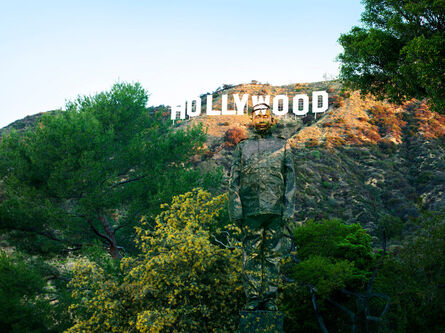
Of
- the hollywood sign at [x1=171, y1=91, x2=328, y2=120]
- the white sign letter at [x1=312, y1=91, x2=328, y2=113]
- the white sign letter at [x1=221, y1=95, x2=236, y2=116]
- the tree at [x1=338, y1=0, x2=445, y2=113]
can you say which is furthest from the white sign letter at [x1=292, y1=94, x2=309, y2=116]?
the tree at [x1=338, y1=0, x2=445, y2=113]

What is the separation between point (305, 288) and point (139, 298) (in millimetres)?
4203

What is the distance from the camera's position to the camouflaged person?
5.94 meters

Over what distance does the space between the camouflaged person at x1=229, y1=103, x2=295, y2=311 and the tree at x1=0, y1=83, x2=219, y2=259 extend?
8.18 m

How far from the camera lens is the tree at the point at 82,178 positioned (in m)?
13.7

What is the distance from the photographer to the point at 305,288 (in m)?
10.2

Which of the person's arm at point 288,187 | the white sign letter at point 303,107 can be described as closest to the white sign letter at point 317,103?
the white sign letter at point 303,107

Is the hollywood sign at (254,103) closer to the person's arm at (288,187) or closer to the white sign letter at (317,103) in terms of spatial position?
the white sign letter at (317,103)

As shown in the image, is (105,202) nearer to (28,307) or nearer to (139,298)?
(28,307)

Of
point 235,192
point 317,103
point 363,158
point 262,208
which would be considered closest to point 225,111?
point 317,103

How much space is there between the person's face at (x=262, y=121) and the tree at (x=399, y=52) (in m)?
5.97

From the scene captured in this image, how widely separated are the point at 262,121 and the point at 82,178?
30.0ft

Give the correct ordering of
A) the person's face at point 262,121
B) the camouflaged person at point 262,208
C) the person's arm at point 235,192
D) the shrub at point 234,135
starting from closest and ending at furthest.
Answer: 1. the camouflaged person at point 262,208
2. the person's arm at point 235,192
3. the person's face at point 262,121
4. the shrub at point 234,135

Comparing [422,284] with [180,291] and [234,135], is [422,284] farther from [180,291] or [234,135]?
[234,135]

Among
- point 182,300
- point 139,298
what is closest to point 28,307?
point 139,298
